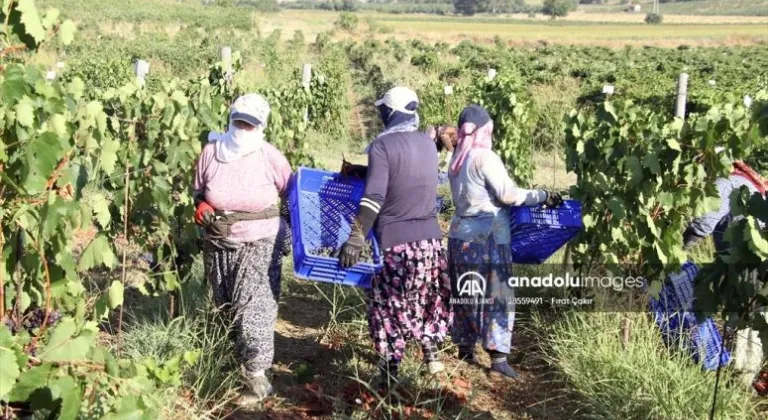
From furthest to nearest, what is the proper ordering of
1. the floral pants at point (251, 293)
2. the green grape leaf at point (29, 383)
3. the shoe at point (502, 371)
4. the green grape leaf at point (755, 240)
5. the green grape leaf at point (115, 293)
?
the shoe at point (502, 371)
the floral pants at point (251, 293)
the green grape leaf at point (115, 293)
the green grape leaf at point (755, 240)
the green grape leaf at point (29, 383)

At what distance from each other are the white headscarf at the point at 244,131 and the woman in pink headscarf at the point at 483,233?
1.03 m

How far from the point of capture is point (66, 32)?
2482 mm

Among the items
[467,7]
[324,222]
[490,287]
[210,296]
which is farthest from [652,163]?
[467,7]

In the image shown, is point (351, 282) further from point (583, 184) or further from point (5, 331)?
point (5, 331)

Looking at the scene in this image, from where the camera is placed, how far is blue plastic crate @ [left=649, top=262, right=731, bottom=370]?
3.99 meters

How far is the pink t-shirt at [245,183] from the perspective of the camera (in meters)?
3.68

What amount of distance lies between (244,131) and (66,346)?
176cm

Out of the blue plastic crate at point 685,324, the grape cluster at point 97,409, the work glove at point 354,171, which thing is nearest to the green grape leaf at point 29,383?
the grape cluster at point 97,409

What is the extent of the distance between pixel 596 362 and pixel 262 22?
3904 centimetres

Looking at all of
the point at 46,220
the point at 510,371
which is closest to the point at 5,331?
the point at 46,220

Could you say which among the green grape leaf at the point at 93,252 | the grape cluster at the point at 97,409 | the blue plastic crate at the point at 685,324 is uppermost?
the green grape leaf at the point at 93,252

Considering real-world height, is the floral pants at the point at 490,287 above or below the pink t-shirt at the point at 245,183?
below

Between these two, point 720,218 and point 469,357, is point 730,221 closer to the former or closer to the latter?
point 720,218

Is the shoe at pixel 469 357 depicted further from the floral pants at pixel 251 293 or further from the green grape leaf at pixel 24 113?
the green grape leaf at pixel 24 113
